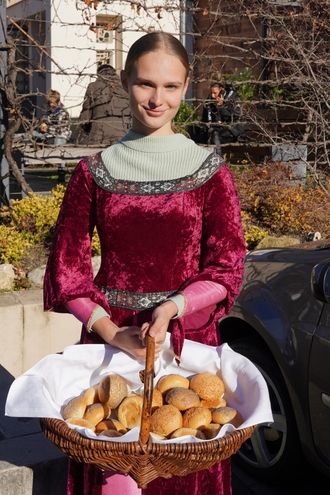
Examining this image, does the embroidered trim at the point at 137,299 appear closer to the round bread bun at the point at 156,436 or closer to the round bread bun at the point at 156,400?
the round bread bun at the point at 156,400

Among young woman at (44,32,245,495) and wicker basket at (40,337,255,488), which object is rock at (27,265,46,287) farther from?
wicker basket at (40,337,255,488)

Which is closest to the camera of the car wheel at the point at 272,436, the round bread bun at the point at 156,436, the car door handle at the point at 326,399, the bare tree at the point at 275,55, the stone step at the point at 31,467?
the round bread bun at the point at 156,436

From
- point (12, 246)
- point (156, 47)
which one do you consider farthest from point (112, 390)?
point (12, 246)

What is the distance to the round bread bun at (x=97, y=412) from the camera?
2.07m

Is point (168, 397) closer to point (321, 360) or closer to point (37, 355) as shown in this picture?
point (321, 360)

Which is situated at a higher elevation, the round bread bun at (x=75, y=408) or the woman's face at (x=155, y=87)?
the woman's face at (x=155, y=87)

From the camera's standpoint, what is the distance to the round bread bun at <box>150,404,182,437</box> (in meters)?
2.01

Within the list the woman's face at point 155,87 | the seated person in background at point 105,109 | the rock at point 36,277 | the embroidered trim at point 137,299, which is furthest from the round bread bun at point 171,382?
the seated person in background at point 105,109

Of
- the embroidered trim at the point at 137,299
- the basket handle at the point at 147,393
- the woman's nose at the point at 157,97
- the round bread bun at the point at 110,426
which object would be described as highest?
the woman's nose at the point at 157,97

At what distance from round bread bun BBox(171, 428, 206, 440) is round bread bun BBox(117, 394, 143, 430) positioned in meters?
0.13

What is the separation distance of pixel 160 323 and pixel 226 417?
336 millimetres

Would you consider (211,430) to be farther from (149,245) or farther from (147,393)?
(149,245)

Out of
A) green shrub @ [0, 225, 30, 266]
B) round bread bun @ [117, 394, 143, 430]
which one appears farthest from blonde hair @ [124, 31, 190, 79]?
green shrub @ [0, 225, 30, 266]

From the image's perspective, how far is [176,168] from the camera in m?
2.29
